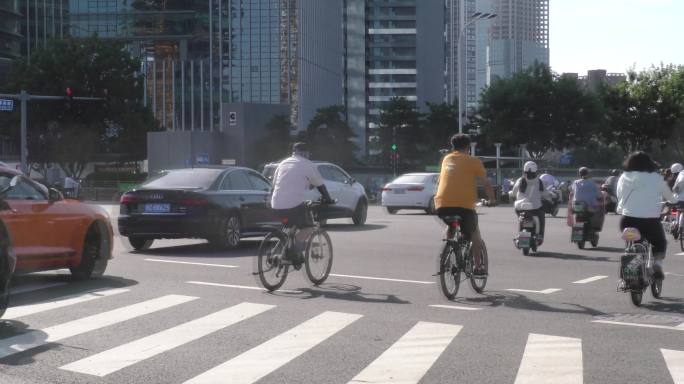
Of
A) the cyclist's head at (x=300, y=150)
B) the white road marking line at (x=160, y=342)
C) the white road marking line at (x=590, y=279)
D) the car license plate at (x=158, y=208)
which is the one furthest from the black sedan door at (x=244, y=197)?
the white road marking line at (x=160, y=342)

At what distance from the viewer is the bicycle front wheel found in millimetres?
11688

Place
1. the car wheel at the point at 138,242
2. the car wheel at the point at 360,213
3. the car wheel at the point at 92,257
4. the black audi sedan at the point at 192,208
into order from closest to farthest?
the car wheel at the point at 92,257 < the black audi sedan at the point at 192,208 < the car wheel at the point at 138,242 < the car wheel at the point at 360,213

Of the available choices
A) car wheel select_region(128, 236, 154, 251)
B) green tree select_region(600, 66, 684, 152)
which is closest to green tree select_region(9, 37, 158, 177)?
green tree select_region(600, 66, 684, 152)

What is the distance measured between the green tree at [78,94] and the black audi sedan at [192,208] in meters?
48.9

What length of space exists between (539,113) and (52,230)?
55965 millimetres

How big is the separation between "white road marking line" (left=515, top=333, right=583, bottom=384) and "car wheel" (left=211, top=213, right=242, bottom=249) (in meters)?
9.17

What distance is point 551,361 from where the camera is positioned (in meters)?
7.24

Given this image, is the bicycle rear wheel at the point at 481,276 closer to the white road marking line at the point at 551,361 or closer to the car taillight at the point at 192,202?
the white road marking line at the point at 551,361

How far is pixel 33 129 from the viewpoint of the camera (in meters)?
65.8

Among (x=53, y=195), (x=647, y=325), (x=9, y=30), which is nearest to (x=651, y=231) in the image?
(x=647, y=325)

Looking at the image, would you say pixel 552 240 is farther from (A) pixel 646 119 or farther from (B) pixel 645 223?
(A) pixel 646 119

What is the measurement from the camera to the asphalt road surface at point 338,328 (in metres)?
6.88

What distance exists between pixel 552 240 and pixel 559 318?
39.4 feet

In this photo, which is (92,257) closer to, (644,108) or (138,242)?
(138,242)
